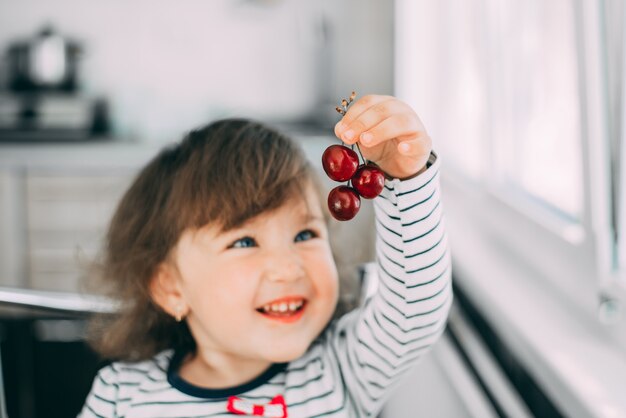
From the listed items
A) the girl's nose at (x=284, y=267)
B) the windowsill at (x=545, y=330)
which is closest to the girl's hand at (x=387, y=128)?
the girl's nose at (x=284, y=267)

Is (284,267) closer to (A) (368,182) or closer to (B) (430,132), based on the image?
(A) (368,182)

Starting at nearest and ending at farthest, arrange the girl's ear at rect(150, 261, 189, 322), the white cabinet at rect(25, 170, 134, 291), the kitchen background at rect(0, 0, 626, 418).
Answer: the girl's ear at rect(150, 261, 189, 322) < the kitchen background at rect(0, 0, 626, 418) < the white cabinet at rect(25, 170, 134, 291)

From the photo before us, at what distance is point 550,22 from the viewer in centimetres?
153

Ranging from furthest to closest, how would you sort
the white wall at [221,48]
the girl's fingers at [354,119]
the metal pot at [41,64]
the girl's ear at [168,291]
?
1. the white wall at [221,48]
2. the metal pot at [41,64]
3. the girl's ear at [168,291]
4. the girl's fingers at [354,119]

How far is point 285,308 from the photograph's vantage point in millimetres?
928

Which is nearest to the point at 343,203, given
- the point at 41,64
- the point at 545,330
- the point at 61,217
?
the point at 545,330

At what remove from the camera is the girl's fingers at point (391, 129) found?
2.15ft

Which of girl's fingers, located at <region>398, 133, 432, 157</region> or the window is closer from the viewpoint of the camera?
girl's fingers, located at <region>398, 133, 432, 157</region>

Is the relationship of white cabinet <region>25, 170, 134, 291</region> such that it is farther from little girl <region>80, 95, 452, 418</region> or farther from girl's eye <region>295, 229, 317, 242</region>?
girl's eye <region>295, 229, 317, 242</region>

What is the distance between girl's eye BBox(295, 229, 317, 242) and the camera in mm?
957

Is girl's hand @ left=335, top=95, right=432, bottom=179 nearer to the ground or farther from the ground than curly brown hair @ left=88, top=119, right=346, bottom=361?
farther from the ground

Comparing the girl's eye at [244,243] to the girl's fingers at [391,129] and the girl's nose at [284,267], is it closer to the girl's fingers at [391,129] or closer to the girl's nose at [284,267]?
the girl's nose at [284,267]

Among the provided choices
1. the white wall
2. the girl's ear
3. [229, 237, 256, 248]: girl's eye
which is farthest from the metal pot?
[229, 237, 256, 248]: girl's eye

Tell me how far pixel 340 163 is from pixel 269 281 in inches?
11.1
